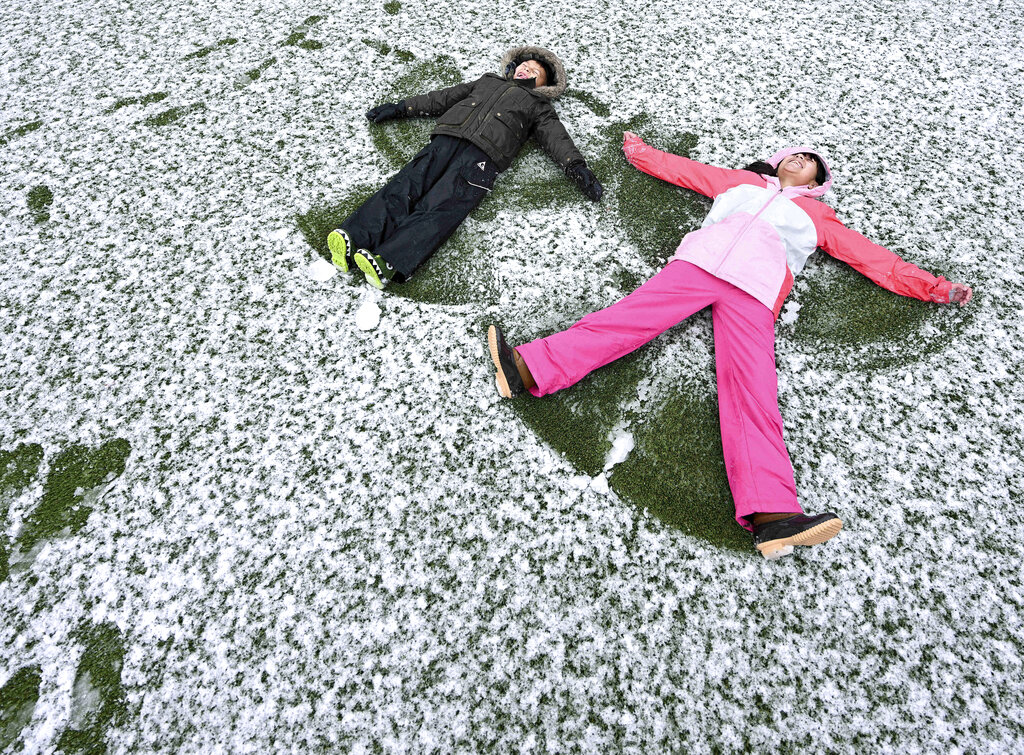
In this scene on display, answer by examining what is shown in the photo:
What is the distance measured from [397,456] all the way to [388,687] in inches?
30.7

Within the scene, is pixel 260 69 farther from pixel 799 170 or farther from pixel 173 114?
pixel 799 170

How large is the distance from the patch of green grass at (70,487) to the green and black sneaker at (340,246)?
3.74ft

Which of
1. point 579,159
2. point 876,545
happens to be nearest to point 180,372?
point 579,159

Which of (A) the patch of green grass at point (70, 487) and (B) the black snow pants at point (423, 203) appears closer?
(A) the patch of green grass at point (70, 487)

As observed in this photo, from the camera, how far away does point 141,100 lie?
3211 mm

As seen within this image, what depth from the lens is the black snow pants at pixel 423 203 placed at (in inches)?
97.2

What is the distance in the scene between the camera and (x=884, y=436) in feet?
7.23

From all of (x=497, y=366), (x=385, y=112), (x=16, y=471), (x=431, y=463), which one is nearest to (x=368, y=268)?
(x=497, y=366)

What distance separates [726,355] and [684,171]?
3.46 ft

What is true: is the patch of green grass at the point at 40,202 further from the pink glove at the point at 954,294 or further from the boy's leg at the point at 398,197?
the pink glove at the point at 954,294

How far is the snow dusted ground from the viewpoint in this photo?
68.2 inches

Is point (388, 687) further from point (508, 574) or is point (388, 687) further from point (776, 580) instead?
point (776, 580)

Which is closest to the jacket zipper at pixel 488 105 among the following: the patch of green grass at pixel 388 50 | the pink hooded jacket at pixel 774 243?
the patch of green grass at pixel 388 50

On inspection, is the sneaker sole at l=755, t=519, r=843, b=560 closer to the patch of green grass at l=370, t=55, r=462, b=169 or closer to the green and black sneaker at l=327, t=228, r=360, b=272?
the green and black sneaker at l=327, t=228, r=360, b=272
